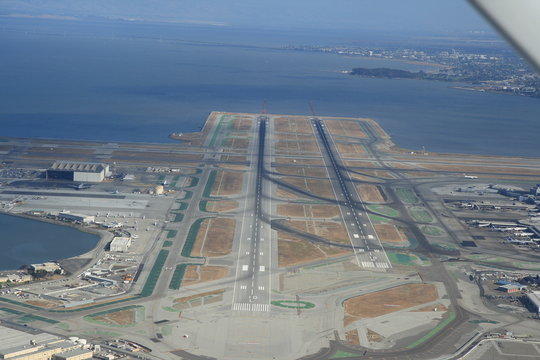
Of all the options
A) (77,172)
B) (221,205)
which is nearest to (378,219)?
(221,205)

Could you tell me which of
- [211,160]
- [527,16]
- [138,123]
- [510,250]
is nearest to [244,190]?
[211,160]

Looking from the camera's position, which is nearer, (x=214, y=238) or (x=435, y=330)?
(x=435, y=330)

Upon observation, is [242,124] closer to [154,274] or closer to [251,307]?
[154,274]

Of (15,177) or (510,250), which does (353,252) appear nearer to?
(510,250)

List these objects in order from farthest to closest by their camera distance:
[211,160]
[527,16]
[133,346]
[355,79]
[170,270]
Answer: [355,79] < [211,160] < [170,270] < [133,346] < [527,16]

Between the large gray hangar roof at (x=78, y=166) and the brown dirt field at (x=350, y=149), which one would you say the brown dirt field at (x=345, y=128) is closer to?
the brown dirt field at (x=350, y=149)

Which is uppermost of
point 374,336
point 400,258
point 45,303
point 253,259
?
point 253,259

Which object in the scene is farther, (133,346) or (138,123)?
(138,123)
